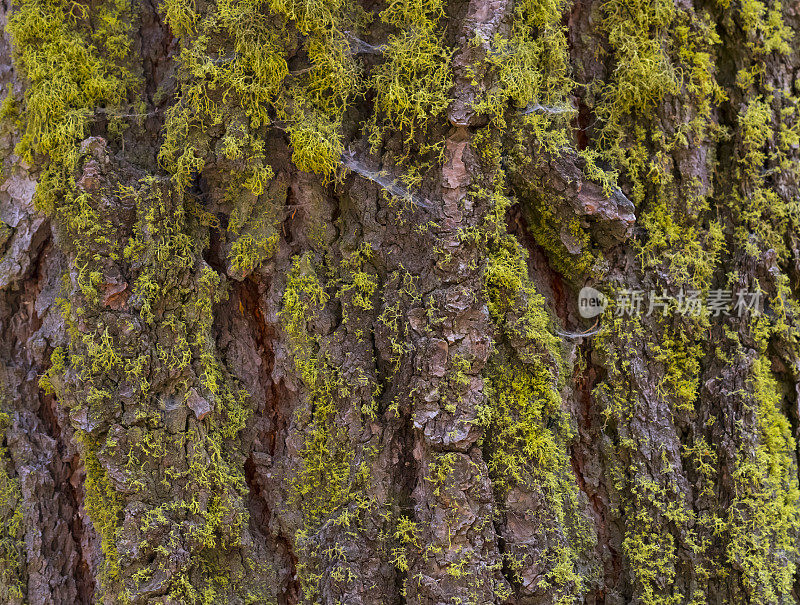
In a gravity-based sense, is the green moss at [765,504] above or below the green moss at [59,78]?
below

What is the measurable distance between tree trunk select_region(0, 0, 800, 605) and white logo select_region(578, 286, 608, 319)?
0.10 ft

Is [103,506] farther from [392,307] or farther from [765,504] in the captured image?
[765,504]

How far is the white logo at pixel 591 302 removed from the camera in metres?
2.51

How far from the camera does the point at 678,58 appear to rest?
8.38ft

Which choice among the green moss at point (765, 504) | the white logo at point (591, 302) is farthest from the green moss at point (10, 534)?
the green moss at point (765, 504)

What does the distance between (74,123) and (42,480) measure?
152cm

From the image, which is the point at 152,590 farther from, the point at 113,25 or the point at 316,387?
the point at 113,25

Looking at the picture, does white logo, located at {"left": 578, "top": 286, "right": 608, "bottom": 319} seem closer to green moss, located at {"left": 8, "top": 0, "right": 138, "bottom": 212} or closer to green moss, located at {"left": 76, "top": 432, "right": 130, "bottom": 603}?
green moss, located at {"left": 76, "top": 432, "right": 130, "bottom": 603}

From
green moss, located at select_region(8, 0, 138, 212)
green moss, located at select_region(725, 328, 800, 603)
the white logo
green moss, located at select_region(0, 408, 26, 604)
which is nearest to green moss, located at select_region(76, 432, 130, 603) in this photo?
green moss, located at select_region(0, 408, 26, 604)

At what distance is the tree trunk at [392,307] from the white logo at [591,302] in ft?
0.10

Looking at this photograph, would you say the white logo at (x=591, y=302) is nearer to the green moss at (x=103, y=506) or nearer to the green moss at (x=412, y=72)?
the green moss at (x=412, y=72)

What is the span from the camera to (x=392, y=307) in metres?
2.31

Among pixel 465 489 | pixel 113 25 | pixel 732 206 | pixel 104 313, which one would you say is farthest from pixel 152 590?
pixel 732 206

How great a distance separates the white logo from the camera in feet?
8.23
